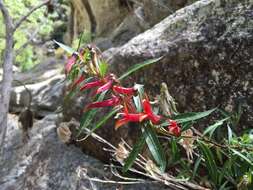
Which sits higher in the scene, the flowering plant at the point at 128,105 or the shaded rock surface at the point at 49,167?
the flowering plant at the point at 128,105

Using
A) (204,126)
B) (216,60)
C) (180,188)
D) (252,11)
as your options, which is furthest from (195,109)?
(252,11)

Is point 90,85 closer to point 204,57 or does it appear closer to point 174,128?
point 174,128

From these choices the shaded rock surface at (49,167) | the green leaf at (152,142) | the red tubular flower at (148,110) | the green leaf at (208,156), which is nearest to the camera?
the red tubular flower at (148,110)

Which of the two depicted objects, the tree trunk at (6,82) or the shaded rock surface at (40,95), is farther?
the shaded rock surface at (40,95)

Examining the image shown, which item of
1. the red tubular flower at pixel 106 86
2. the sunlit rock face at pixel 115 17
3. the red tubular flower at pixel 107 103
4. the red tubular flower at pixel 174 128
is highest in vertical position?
the red tubular flower at pixel 106 86

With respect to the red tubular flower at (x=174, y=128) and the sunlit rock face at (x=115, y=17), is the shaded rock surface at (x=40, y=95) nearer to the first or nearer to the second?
the sunlit rock face at (x=115, y=17)

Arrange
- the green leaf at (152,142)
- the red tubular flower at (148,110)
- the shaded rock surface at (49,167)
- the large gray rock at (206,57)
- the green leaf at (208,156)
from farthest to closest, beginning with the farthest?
1. the shaded rock surface at (49,167)
2. the large gray rock at (206,57)
3. the green leaf at (208,156)
4. the green leaf at (152,142)
5. the red tubular flower at (148,110)

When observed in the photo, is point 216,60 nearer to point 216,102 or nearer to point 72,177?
point 216,102

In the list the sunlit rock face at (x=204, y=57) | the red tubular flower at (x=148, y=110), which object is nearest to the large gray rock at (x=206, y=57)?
the sunlit rock face at (x=204, y=57)
